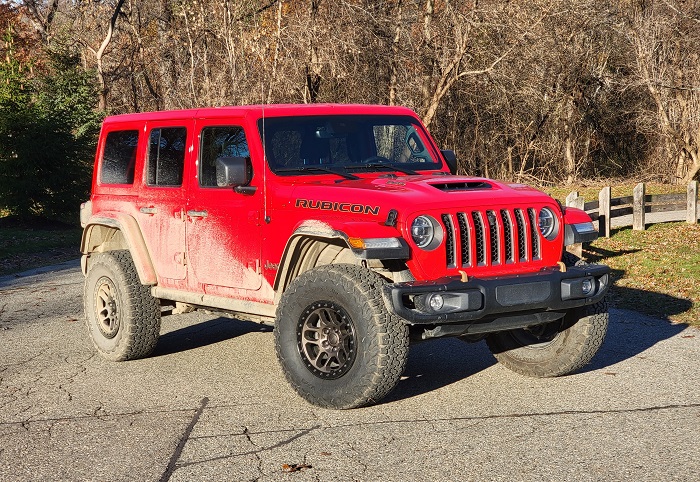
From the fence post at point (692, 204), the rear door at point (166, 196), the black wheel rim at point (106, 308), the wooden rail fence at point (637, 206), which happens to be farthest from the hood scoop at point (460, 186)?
the fence post at point (692, 204)

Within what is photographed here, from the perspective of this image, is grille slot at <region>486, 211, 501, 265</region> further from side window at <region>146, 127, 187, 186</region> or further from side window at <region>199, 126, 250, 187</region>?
side window at <region>146, 127, 187, 186</region>

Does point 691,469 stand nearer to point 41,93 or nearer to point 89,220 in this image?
point 89,220

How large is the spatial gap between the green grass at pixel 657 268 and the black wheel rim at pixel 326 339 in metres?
4.57

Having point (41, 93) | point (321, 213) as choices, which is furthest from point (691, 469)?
point (41, 93)

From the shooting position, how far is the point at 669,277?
12148mm

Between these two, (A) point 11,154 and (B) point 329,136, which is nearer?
(B) point 329,136

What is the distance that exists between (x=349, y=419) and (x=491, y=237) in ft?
4.96

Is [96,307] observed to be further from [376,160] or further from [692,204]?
[692,204]

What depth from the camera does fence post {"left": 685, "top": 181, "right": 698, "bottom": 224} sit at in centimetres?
1914

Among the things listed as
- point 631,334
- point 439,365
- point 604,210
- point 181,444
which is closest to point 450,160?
point 439,365

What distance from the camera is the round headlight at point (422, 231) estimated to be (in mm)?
5943

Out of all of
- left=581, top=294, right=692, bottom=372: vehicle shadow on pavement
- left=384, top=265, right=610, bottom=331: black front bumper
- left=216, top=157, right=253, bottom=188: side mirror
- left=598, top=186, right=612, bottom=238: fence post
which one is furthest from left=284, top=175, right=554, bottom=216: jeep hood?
left=598, top=186, right=612, bottom=238: fence post

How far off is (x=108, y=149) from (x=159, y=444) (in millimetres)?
3617

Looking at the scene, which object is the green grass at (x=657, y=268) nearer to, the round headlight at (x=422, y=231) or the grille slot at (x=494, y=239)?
the grille slot at (x=494, y=239)
